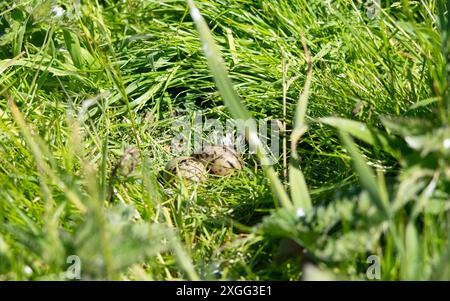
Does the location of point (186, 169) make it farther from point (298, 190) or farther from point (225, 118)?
point (298, 190)

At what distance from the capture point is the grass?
4.93 ft

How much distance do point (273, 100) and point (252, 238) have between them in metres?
0.93

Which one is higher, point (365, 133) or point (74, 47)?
point (74, 47)

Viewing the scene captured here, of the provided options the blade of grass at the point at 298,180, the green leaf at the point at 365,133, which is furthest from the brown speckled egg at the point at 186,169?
the green leaf at the point at 365,133

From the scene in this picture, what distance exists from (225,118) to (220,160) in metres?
0.33

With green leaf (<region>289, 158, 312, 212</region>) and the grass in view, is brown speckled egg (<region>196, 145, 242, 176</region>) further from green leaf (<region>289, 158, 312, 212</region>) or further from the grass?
green leaf (<region>289, 158, 312, 212</region>)

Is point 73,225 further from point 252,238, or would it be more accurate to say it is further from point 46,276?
point 252,238

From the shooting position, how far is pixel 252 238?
1.85m

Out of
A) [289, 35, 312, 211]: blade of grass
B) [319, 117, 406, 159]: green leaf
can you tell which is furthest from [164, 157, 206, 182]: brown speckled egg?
[319, 117, 406, 159]: green leaf

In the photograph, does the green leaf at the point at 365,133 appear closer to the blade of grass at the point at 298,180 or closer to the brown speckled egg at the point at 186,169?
the blade of grass at the point at 298,180

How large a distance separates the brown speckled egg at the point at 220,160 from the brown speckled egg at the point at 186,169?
4 cm

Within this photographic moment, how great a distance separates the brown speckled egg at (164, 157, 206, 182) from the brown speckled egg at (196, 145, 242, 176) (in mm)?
35

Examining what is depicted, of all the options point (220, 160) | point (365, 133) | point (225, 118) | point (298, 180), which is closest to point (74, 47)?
point (225, 118)

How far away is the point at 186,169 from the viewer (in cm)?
241
